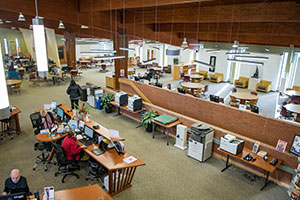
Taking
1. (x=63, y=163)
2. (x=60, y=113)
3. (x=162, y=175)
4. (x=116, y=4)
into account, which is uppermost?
(x=116, y=4)

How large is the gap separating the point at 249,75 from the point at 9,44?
2446cm

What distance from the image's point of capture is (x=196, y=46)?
1656 centimetres

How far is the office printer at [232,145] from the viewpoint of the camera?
545 cm

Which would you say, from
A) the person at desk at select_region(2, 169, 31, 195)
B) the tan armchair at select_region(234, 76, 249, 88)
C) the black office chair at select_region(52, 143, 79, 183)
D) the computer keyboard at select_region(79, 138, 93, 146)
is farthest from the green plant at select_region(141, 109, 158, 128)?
the tan armchair at select_region(234, 76, 249, 88)

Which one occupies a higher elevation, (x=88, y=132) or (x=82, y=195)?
(x=88, y=132)

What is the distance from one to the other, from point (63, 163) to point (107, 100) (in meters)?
4.50

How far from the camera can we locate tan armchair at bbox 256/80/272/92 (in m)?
14.8

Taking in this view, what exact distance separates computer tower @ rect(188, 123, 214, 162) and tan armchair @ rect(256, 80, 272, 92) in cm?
1051

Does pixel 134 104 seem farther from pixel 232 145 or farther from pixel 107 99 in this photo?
pixel 232 145

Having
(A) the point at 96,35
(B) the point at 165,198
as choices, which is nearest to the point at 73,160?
(B) the point at 165,198

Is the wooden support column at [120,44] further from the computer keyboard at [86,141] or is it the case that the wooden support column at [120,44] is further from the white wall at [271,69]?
the white wall at [271,69]

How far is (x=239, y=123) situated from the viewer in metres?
6.37

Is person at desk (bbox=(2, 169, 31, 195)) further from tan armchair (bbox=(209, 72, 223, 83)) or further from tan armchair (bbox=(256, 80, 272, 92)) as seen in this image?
tan armchair (bbox=(209, 72, 223, 83))

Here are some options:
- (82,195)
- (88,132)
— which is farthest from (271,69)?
(82,195)
